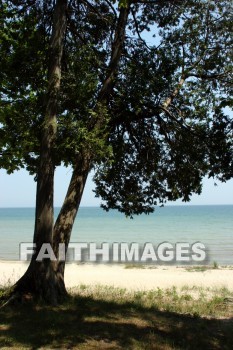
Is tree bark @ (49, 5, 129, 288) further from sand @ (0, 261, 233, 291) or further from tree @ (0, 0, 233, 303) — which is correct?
sand @ (0, 261, 233, 291)

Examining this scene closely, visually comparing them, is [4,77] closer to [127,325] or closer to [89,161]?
[89,161]

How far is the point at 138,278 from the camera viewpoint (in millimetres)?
17391

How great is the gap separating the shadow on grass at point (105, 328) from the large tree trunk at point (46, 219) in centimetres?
48

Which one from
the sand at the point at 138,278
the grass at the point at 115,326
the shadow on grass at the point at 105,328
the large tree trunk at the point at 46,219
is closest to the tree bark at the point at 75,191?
the large tree trunk at the point at 46,219

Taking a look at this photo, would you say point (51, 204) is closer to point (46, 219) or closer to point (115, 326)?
point (46, 219)

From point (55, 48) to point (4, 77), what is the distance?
198 cm

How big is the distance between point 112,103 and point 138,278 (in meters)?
8.67

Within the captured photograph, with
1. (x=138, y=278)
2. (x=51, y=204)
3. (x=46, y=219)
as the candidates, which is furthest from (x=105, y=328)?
(x=138, y=278)

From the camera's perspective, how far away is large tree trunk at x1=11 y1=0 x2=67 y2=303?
9.22m

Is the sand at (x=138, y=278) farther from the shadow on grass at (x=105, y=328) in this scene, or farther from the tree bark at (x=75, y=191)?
the shadow on grass at (x=105, y=328)

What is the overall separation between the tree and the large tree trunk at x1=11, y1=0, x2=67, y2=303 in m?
0.02

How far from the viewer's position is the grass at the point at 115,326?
6543 mm

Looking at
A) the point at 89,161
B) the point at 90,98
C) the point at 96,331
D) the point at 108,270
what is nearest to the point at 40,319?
the point at 96,331

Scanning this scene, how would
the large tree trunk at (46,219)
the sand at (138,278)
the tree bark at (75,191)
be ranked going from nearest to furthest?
the large tree trunk at (46,219)
the tree bark at (75,191)
the sand at (138,278)
